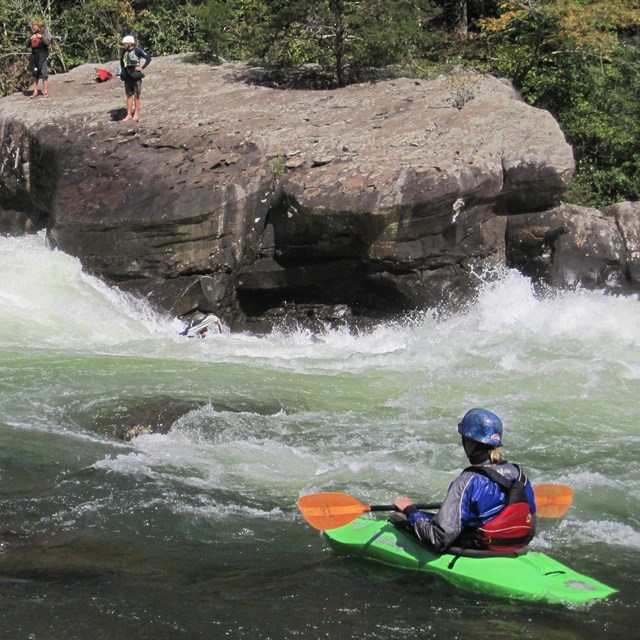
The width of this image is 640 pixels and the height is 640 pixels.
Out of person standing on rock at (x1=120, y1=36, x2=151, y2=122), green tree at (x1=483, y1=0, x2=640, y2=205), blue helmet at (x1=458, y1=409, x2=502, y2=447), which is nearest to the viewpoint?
blue helmet at (x1=458, y1=409, x2=502, y2=447)

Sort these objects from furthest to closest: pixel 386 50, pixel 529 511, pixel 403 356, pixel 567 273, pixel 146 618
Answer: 1. pixel 386 50
2. pixel 567 273
3. pixel 403 356
4. pixel 529 511
5. pixel 146 618

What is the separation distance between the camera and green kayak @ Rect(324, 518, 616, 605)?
167 inches

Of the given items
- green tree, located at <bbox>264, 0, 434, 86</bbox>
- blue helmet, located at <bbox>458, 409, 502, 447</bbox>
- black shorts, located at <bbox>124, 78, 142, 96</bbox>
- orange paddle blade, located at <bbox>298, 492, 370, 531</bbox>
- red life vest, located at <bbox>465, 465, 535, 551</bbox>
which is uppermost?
green tree, located at <bbox>264, 0, 434, 86</bbox>

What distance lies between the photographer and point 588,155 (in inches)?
558

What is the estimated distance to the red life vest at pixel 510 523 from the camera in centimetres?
440

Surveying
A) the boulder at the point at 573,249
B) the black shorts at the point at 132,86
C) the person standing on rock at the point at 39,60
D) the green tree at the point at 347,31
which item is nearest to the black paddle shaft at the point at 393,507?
the boulder at the point at 573,249

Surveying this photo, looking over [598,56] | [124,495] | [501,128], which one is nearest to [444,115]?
[501,128]

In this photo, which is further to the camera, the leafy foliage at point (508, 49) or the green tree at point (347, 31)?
the leafy foliage at point (508, 49)

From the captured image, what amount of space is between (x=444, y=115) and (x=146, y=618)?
28.4 ft

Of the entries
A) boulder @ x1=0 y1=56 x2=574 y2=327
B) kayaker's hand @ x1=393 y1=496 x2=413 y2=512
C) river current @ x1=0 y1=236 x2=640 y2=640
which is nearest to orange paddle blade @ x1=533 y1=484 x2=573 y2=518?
river current @ x1=0 y1=236 x2=640 y2=640

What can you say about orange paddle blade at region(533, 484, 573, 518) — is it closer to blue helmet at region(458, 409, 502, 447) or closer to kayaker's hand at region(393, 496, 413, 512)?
kayaker's hand at region(393, 496, 413, 512)

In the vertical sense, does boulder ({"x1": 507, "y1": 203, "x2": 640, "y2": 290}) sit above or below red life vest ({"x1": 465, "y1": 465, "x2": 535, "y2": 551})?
above

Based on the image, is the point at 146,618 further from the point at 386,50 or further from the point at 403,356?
the point at 386,50

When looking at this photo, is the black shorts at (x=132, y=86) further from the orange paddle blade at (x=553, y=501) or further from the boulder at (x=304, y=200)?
the orange paddle blade at (x=553, y=501)
